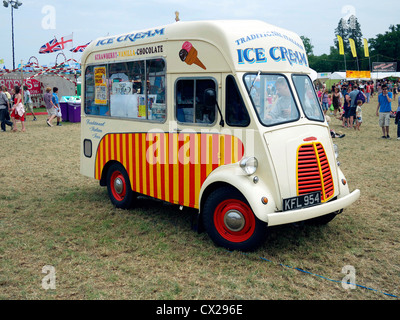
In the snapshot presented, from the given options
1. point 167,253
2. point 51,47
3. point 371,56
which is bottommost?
point 167,253

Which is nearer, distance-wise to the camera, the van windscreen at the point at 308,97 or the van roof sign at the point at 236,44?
the van roof sign at the point at 236,44

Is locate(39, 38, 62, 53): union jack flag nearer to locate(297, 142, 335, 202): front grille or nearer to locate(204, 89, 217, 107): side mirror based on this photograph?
locate(204, 89, 217, 107): side mirror

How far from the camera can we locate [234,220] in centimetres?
475

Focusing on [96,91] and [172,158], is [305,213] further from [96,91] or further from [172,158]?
[96,91]

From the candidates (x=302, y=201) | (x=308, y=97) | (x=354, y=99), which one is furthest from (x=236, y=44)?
(x=354, y=99)

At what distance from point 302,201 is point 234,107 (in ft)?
4.49

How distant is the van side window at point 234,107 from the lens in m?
4.73

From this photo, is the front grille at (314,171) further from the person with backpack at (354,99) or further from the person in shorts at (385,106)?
the person with backpack at (354,99)

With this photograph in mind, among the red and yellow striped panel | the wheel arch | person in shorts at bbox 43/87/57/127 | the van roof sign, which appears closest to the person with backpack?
the van roof sign

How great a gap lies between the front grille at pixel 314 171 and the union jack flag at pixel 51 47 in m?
26.4

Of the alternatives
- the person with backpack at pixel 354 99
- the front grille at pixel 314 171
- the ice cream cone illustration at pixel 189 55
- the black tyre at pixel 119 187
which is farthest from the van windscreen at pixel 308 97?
the person with backpack at pixel 354 99
